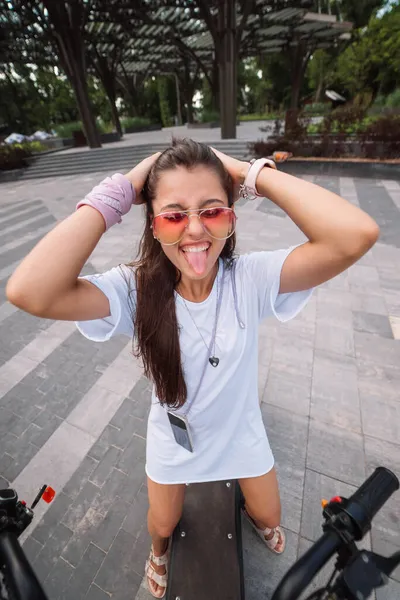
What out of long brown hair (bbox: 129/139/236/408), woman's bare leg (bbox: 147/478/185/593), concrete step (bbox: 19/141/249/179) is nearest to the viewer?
A: long brown hair (bbox: 129/139/236/408)

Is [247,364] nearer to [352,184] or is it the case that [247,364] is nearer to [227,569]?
[227,569]

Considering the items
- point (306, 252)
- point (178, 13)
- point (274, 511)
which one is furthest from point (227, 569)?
point (178, 13)

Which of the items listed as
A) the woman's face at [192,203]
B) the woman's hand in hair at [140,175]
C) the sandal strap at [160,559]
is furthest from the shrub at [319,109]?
the sandal strap at [160,559]

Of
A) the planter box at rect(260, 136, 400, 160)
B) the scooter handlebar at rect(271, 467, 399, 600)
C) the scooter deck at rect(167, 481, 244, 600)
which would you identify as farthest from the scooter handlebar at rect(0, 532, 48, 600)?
the planter box at rect(260, 136, 400, 160)

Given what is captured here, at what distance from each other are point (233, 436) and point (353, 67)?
33232 mm

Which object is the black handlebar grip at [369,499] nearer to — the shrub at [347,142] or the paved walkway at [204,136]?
the shrub at [347,142]

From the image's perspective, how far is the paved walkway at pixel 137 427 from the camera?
72.6 inches

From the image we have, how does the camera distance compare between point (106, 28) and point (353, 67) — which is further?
point (353, 67)

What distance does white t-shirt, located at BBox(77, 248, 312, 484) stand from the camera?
1.24 meters

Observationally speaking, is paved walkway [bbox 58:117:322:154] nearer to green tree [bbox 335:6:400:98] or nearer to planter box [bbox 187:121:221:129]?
planter box [bbox 187:121:221:129]

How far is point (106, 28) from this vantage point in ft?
60.5

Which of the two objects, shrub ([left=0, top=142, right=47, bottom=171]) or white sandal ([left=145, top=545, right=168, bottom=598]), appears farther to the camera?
shrub ([left=0, top=142, right=47, bottom=171])

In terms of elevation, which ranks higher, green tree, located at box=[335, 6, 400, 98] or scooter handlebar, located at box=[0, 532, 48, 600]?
green tree, located at box=[335, 6, 400, 98]

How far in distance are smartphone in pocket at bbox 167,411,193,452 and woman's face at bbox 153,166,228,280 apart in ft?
2.18
